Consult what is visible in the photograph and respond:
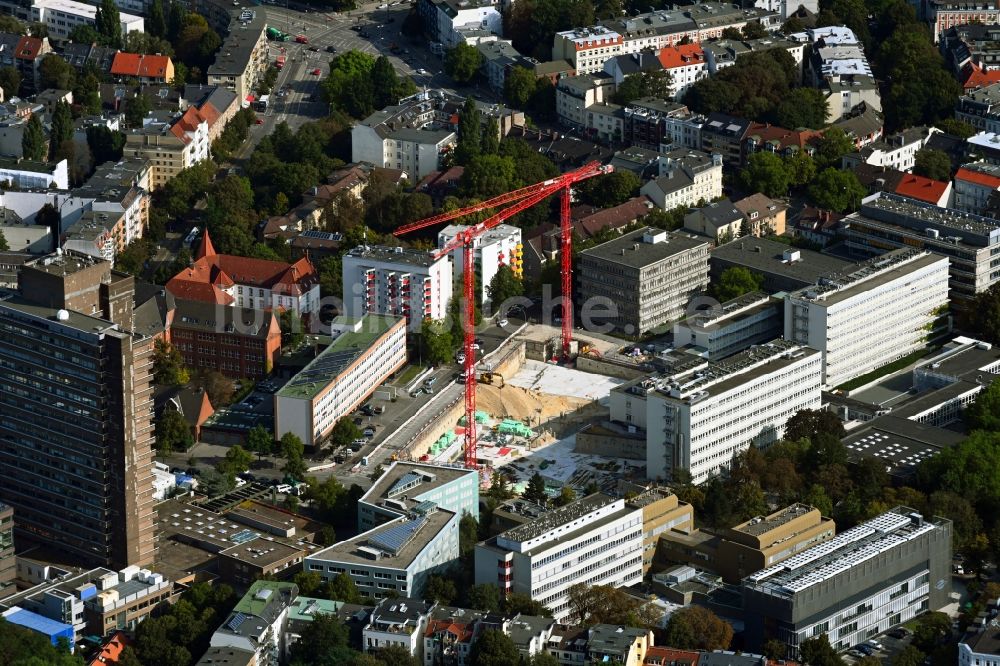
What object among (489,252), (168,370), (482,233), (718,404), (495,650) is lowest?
(495,650)

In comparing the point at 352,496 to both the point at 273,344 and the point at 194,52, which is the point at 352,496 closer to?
the point at 273,344

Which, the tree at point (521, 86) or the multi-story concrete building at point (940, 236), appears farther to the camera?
the tree at point (521, 86)

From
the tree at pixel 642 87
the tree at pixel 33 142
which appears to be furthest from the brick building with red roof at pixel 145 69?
the tree at pixel 642 87

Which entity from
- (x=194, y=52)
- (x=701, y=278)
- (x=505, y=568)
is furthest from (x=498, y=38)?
(x=505, y=568)

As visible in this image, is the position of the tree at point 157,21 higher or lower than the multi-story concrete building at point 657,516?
higher

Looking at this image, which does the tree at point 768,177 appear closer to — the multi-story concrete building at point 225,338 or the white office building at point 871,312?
the white office building at point 871,312

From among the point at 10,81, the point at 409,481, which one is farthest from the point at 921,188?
the point at 10,81

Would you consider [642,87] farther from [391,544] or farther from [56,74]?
[391,544]
